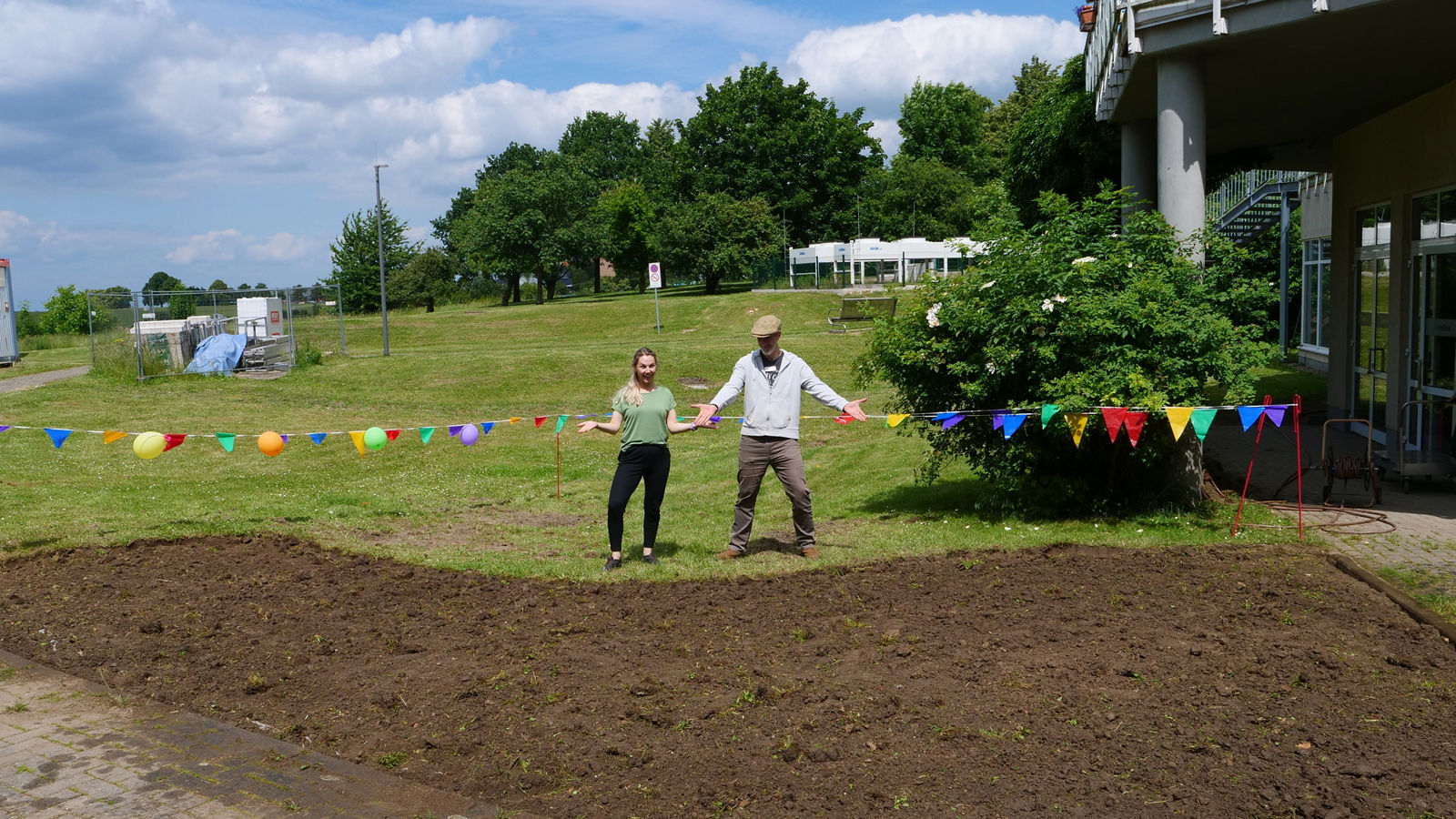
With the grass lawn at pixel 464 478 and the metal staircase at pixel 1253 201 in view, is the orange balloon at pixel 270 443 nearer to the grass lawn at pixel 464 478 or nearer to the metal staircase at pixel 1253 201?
the grass lawn at pixel 464 478

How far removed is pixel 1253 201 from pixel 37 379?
30.7m

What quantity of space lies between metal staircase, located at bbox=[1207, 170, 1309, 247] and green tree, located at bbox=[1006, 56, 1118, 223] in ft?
31.3

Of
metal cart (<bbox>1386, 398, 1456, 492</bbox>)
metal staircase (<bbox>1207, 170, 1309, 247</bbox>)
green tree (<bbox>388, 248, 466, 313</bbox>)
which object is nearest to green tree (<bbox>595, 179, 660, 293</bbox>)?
green tree (<bbox>388, 248, 466, 313</bbox>)

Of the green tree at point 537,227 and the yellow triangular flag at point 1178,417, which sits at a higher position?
the green tree at point 537,227

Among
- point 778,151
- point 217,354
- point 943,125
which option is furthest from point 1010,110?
point 217,354

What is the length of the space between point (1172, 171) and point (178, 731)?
9.30 meters

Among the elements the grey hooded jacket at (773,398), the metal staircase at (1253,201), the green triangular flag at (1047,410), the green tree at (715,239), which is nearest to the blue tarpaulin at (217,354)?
the grey hooded jacket at (773,398)

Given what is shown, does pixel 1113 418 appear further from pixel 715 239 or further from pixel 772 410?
pixel 715 239

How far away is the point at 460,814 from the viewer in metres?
4.54

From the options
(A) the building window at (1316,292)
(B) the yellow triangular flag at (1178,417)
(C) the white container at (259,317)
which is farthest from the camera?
(C) the white container at (259,317)

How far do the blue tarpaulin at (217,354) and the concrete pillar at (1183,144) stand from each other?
22714 millimetres

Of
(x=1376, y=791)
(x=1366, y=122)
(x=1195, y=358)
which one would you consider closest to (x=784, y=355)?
(x=1195, y=358)

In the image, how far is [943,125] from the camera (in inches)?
3292

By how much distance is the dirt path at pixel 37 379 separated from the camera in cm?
2478
